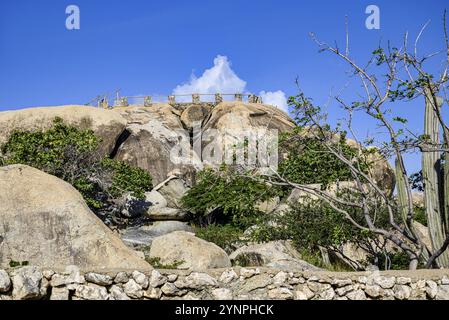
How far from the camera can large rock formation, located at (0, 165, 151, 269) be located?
37.1 feet

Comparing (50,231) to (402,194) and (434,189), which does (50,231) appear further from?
(434,189)

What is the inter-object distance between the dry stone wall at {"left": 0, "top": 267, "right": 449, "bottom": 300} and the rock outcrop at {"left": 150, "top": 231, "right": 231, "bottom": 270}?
23.6ft

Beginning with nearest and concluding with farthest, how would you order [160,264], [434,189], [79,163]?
[434,189]
[160,264]
[79,163]

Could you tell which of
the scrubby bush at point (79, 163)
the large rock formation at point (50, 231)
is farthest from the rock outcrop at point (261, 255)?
the scrubby bush at point (79, 163)

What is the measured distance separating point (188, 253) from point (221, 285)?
769 cm

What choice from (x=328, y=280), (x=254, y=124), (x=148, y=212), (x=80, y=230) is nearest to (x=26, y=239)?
(x=80, y=230)

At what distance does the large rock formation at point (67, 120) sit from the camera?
1289 inches

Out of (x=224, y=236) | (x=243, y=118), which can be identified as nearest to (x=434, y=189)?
(x=224, y=236)

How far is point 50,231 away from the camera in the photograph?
11.5 metres

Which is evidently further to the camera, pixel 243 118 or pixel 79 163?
pixel 243 118

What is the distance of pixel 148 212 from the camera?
95.7 feet

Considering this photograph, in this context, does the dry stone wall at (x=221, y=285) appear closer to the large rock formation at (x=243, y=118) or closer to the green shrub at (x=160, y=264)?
the green shrub at (x=160, y=264)

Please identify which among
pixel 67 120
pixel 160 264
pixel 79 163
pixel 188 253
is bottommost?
pixel 160 264
